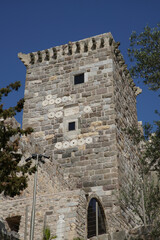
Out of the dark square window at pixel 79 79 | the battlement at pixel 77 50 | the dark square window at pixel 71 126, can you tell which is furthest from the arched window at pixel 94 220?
the battlement at pixel 77 50

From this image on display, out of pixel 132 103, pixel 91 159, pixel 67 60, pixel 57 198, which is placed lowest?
pixel 57 198

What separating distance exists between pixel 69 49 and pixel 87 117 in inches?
177

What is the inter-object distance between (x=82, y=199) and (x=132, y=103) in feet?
36.9

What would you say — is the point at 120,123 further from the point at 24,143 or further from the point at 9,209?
the point at 9,209

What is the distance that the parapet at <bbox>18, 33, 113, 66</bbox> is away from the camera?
864 inches

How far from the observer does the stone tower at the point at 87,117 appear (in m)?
17.9

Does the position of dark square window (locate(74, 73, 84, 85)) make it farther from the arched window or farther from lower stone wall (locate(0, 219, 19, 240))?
lower stone wall (locate(0, 219, 19, 240))

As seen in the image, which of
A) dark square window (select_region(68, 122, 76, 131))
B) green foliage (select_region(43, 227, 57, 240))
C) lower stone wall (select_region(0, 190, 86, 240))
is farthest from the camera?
dark square window (select_region(68, 122, 76, 131))

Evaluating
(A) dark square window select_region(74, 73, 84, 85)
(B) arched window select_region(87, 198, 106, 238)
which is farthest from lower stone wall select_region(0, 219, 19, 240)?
(A) dark square window select_region(74, 73, 84, 85)

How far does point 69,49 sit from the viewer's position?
2244 centimetres

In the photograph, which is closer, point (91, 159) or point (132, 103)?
point (91, 159)

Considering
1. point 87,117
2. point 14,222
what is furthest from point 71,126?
point 14,222

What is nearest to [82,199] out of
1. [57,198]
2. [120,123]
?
[57,198]

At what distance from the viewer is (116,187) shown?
1769cm
